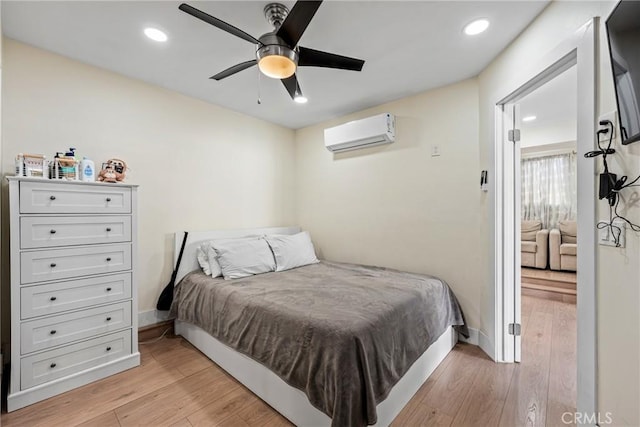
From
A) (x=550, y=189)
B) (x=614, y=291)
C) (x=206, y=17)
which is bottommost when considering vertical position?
(x=614, y=291)

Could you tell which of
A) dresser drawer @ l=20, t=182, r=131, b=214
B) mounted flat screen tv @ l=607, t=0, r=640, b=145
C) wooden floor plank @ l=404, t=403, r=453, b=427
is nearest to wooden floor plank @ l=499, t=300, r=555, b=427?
wooden floor plank @ l=404, t=403, r=453, b=427

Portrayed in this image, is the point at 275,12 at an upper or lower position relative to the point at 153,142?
upper

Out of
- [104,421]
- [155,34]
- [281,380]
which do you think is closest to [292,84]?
[155,34]

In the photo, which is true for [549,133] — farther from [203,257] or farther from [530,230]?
[203,257]

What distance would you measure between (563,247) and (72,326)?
21.3 feet

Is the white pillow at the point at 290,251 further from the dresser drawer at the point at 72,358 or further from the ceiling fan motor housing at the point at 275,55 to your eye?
the ceiling fan motor housing at the point at 275,55

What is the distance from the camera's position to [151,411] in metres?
1.67

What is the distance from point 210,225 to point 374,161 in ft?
6.77

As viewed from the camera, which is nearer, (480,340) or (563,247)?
(480,340)

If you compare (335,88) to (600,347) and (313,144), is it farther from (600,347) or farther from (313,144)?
(600,347)

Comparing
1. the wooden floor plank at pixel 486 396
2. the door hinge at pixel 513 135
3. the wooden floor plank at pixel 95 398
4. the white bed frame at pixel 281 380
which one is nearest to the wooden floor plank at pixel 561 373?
the wooden floor plank at pixel 486 396

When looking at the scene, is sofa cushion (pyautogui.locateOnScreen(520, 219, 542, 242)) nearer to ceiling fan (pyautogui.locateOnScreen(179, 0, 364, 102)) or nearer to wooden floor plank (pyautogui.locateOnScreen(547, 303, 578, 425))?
wooden floor plank (pyautogui.locateOnScreen(547, 303, 578, 425))

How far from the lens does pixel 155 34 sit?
1.89 meters

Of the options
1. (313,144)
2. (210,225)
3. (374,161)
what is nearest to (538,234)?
(374,161)
